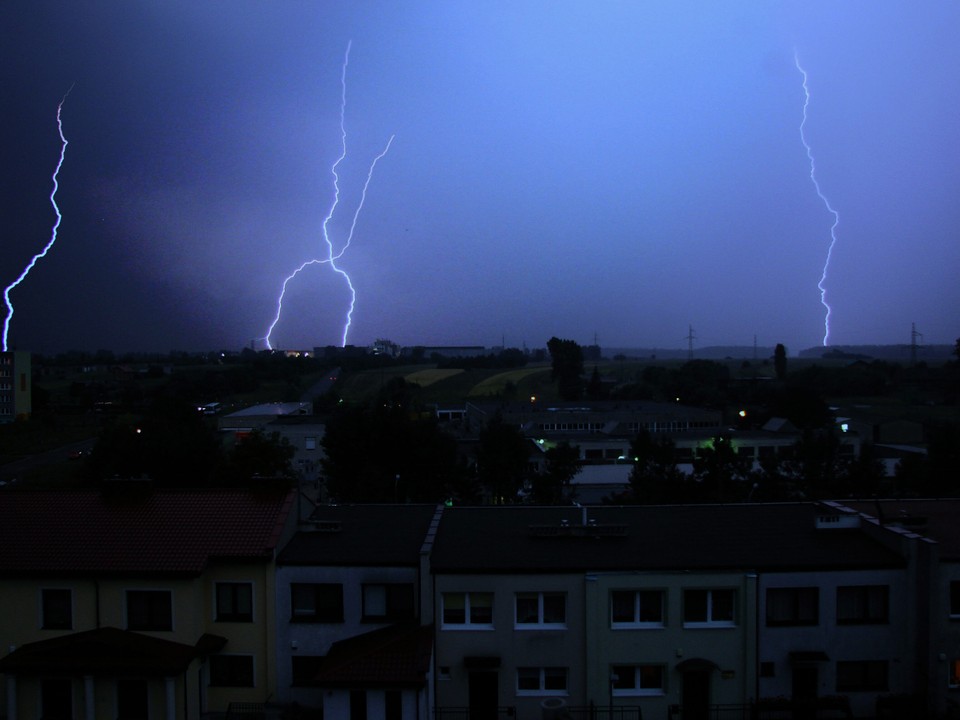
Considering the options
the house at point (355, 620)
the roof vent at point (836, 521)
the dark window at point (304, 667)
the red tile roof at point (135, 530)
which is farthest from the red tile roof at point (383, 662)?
the roof vent at point (836, 521)

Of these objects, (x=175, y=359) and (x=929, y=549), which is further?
(x=175, y=359)

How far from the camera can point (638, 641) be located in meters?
10.8

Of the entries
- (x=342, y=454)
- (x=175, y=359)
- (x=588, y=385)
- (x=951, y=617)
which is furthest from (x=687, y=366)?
(x=175, y=359)

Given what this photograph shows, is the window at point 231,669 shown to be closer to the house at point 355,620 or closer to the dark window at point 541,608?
the house at point 355,620

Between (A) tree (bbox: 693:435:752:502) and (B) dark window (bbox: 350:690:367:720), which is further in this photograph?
(A) tree (bbox: 693:435:752:502)

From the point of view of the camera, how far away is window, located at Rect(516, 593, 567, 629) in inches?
429

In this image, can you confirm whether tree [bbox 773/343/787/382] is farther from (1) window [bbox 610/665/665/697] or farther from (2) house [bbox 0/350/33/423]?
(1) window [bbox 610/665/665/697]

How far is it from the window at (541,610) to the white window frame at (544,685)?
65cm

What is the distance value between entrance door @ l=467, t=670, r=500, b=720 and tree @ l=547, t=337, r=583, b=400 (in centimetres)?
6670

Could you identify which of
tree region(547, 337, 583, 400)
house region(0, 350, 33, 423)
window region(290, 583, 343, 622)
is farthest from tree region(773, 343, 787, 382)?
window region(290, 583, 343, 622)

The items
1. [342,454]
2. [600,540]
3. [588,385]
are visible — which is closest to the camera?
[600,540]

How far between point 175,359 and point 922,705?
136m

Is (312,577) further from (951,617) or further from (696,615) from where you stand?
(951,617)

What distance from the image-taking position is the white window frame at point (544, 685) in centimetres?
1084
